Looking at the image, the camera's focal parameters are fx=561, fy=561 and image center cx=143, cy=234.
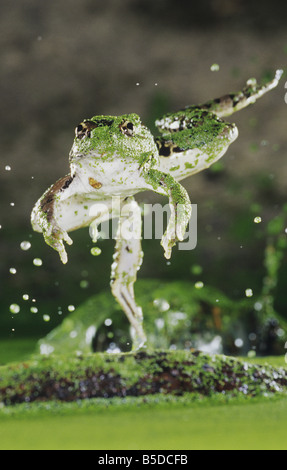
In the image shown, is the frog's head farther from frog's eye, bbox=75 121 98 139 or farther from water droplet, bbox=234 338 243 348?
water droplet, bbox=234 338 243 348

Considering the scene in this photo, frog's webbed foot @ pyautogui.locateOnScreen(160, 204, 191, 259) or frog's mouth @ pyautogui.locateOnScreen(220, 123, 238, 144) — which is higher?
frog's mouth @ pyautogui.locateOnScreen(220, 123, 238, 144)

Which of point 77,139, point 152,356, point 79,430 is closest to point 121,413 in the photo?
point 79,430

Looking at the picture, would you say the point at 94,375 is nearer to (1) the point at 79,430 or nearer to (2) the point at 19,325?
(1) the point at 79,430

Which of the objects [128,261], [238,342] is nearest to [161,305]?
[238,342]

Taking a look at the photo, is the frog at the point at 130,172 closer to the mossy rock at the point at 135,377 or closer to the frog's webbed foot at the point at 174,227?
the frog's webbed foot at the point at 174,227

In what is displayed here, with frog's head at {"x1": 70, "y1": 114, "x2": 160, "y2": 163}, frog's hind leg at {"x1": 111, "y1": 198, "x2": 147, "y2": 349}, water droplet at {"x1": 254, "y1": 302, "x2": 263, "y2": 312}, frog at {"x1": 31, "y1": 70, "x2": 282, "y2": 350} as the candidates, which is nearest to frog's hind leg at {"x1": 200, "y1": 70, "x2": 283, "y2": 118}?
frog at {"x1": 31, "y1": 70, "x2": 282, "y2": 350}

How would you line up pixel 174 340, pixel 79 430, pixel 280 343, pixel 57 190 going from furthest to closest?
1. pixel 280 343
2. pixel 174 340
3. pixel 57 190
4. pixel 79 430
